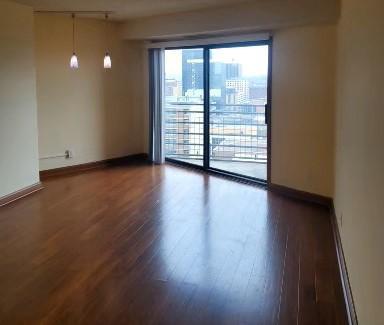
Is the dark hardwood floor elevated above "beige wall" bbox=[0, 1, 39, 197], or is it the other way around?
"beige wall" bbox=[0, 1, 39, 197]

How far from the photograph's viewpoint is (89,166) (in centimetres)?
727

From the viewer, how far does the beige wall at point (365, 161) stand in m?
1.94

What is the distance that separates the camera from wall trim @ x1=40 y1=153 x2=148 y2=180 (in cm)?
670

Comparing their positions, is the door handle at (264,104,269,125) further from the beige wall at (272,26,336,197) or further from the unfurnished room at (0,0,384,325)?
the beige wall at (272,26,336,197)

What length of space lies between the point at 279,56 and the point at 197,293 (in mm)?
3446

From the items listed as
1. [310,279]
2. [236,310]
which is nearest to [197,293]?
[236,310]

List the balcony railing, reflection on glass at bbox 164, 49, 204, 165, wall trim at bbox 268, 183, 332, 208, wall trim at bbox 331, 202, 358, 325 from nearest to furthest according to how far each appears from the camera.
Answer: wall trim at bbox 331, 202, 358, 325 < wall trim at bbox 268, 183, 332, 208 < the balcony railing < reflection on glass at bbox 164, 49, 204, 165

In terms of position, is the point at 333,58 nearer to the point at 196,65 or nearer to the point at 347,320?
the point at 196,65

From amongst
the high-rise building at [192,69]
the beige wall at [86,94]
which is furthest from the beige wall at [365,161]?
the beige wall at [86,94]

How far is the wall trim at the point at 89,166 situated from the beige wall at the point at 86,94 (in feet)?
0.23

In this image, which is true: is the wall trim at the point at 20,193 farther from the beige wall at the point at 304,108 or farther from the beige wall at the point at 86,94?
the beige wall at the point at 304,108

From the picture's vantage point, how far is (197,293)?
3.04m

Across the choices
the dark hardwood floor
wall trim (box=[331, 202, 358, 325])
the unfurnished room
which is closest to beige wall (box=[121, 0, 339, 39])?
the unfurnished room

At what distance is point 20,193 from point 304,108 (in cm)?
351
